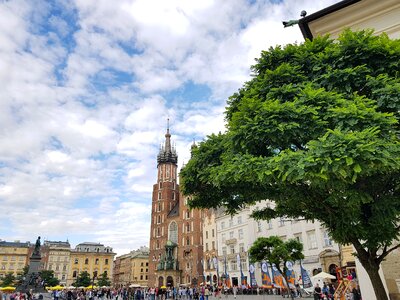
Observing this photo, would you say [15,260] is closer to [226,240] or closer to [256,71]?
[226,240]

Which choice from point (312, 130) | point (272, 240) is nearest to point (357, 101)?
point (312, 130)

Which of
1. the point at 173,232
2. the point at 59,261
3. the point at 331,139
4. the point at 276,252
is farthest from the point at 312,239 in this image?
the point at 59,261

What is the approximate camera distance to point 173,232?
7775cm

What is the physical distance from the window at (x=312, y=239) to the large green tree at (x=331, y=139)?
28905 millimetres

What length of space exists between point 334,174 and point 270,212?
247 inches

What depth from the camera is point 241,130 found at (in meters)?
8.47

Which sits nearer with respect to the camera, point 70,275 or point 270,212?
point 270,212

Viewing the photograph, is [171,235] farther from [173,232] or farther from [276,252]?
[276,252]

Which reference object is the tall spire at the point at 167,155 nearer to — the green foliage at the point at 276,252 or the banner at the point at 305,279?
the banner at the point at 305,279

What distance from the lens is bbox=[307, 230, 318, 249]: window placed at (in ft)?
117

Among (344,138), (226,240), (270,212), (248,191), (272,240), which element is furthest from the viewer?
(226,240)

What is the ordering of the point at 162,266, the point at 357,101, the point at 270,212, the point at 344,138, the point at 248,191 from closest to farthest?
the point at 344,138 → the point at 357,101 → the point at 248,191 → the point at 270,212 → the point at 162,266

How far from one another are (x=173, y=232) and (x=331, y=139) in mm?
74727

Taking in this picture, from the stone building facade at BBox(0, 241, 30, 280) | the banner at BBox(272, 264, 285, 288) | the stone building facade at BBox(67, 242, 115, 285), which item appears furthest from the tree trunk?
the stone building facade at BBox(0, 241, 30, 280)
